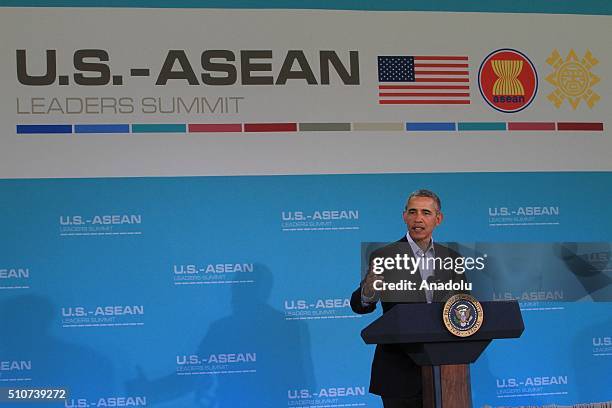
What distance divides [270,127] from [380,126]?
0.70 metres

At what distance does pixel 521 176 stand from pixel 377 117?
3.34 feet

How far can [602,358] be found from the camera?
5113 mm

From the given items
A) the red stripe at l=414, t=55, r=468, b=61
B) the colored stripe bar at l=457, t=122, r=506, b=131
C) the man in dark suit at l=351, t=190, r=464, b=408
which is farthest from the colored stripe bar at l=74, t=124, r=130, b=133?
the man in dark suit at l=351, t=190, r=464, b=408

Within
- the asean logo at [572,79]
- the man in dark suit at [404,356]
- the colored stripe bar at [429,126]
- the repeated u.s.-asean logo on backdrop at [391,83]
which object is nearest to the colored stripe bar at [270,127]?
the repeated u.s.-asean logo on backdrop at [391,83]

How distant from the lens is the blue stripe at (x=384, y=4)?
4895 mm

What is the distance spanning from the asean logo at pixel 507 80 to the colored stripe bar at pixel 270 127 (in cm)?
127

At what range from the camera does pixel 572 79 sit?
5293 mm

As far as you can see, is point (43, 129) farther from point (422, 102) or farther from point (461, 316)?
point (461, 316)

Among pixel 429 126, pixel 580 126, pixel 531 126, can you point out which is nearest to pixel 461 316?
pixel 429 126

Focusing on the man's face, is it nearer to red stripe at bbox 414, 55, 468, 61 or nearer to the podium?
the podium

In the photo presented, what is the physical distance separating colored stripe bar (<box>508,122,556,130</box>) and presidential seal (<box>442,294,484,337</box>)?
330cm

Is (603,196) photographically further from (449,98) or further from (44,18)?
(44,18)

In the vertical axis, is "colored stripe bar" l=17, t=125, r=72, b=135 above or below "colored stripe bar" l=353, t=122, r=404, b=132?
above

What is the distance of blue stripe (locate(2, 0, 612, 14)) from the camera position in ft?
16.1
